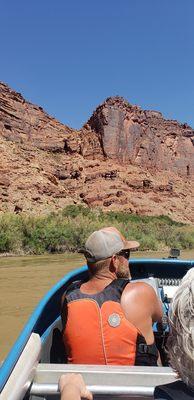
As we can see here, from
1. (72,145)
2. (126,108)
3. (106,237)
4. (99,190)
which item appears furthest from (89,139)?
(106,237)

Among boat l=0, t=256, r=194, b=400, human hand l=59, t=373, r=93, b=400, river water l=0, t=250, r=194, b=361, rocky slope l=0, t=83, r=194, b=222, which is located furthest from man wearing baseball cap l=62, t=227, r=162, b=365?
rocky slope l=0, t=83, r=194, b=222

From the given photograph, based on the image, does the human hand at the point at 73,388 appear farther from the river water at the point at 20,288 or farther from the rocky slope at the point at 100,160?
the rocky slope at the point at 100,160

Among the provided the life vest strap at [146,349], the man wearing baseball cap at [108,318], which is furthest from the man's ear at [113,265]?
the life vest strap at [146,349]

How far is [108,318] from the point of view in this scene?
225 cm

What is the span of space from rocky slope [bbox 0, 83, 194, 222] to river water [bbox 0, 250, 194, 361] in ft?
78.6

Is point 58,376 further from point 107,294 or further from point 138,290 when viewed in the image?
point 138,290

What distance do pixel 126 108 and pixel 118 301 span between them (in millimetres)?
70866

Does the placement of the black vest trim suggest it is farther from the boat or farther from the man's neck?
the boat

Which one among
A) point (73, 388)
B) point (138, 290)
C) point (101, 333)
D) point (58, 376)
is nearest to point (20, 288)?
point (138, 290)

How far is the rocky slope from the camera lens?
45.1m

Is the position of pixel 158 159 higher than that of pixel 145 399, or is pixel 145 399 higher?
pixel 158 159

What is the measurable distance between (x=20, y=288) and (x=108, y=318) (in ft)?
27.3

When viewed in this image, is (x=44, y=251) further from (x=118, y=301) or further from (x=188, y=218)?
(x=188, y=218)

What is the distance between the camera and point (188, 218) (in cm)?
6406
